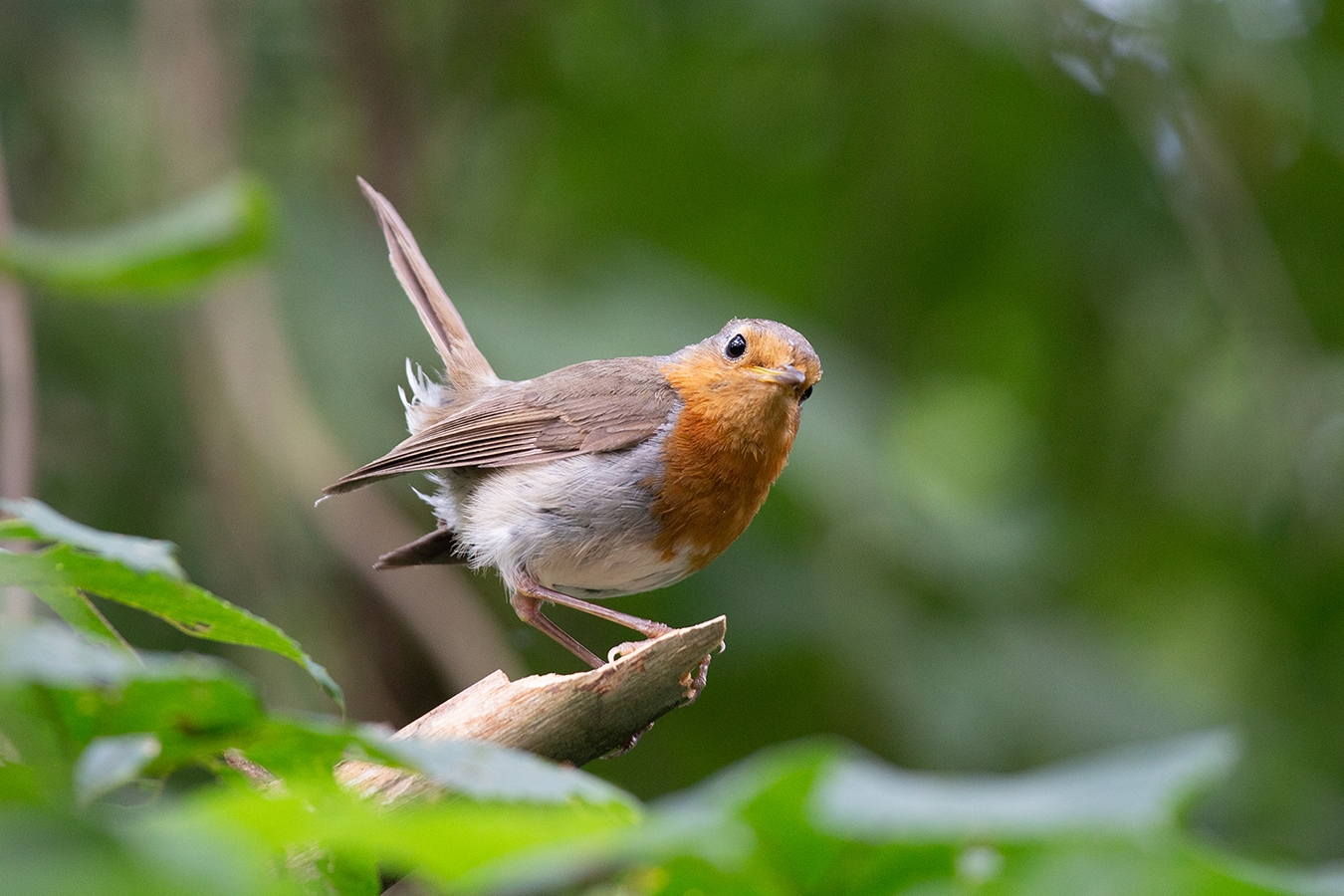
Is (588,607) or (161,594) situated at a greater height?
(161,594)

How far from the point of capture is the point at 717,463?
13.7 feet

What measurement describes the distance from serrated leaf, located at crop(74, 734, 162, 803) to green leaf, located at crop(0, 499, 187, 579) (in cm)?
16

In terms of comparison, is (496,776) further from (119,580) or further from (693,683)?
(693,683)

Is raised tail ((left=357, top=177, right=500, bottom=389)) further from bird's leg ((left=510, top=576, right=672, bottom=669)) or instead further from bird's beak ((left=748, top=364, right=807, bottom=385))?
bird's beak ((left=748, top=364, right=807, bottom=385))

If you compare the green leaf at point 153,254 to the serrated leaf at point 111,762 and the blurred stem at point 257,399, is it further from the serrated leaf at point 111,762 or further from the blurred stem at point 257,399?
the blurred stem at point 257,399

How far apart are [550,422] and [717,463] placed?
0.72 m

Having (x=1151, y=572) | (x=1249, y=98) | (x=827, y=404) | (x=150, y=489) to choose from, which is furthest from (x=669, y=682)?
(x=1249, y=98)

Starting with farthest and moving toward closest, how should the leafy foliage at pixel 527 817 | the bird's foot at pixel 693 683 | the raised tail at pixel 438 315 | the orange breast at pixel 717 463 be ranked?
1. the raised tail at pixel 438 315
2. the orange breast at pixel 717 463
3. the bird's foot at pixel 693 683
4. the leafy foliage at pixel 527 817

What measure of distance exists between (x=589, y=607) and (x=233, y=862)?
3.49 metres

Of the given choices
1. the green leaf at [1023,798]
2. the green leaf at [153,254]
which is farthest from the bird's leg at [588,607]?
the green leaf at [1023,798]

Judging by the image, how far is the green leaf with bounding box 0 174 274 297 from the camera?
1003 millimetres

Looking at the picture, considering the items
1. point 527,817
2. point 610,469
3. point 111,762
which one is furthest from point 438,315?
point 527,817

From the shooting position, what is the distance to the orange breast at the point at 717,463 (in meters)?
4.16

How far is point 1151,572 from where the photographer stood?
269 inches
